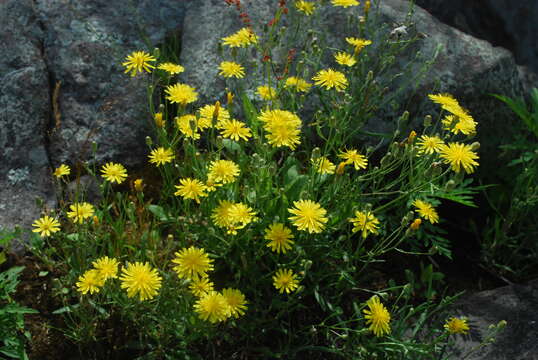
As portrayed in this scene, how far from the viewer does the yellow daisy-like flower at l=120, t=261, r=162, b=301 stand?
2.02 metres

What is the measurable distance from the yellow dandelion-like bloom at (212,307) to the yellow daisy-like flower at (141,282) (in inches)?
7.2

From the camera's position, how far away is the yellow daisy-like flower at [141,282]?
2018mm

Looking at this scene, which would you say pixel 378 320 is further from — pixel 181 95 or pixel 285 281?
pixel 181 95

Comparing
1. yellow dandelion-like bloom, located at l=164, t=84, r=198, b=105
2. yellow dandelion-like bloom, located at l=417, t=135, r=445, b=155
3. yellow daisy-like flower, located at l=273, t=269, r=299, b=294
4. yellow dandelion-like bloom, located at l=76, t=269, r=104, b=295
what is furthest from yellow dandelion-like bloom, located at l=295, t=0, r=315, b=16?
yellow dandelion-like bloom, located at l=76, t=269, r=104, b=295

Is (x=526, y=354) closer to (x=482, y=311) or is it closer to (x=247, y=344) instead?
(x=482, y=311)

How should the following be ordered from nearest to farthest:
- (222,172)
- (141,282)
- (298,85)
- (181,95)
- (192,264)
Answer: (141,282), (192,264), (222,172), (181,95), (298,85)

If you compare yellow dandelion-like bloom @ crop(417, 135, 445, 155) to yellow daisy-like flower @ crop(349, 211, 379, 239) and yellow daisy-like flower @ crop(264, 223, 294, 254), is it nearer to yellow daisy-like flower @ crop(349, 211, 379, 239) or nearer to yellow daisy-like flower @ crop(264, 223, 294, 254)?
yellow daisy-like flower @ crop(349, 211, 379, 239)

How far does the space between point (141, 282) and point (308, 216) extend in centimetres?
74

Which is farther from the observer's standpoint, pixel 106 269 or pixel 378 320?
pixel 378 320

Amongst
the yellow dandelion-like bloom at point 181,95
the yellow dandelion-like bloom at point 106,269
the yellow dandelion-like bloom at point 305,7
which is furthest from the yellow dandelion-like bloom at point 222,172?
the yellow dandelion-like bloom at point 305,7

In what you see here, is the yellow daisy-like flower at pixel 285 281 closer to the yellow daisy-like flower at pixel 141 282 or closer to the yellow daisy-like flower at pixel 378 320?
the yellow daisy-like flower at pixel 378 320

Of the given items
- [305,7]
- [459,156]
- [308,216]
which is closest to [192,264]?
[308,216]

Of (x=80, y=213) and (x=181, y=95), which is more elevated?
(x=181, y=95)

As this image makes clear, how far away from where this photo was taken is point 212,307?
2.06 meters
